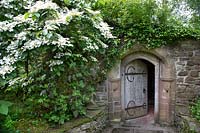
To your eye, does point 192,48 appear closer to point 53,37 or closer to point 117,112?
point 117,112

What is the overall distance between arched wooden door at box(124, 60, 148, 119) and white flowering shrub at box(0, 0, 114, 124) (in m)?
1.40

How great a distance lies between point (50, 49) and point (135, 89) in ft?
9.69

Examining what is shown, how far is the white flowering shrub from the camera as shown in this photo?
3.28 meters

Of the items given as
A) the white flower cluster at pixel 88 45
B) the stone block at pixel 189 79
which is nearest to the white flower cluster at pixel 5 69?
the white flower cluster at pixel 88 45

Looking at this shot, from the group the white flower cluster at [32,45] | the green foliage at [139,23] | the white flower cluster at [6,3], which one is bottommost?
the white flower cluster at [32,45]

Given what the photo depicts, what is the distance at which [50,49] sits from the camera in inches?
150

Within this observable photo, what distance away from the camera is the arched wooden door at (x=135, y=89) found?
19.5 feet

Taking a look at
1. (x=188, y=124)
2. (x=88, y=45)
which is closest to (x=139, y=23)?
(x=88, y=45)

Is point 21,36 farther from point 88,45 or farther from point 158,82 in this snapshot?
point 158,82

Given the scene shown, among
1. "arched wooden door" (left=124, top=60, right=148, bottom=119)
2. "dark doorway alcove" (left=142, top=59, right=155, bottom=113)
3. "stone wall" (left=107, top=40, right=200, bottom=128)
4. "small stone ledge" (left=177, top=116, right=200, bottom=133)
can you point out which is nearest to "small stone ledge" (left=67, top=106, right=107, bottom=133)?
"stone wall" (left=107, top=40, right=200, bottom=128)

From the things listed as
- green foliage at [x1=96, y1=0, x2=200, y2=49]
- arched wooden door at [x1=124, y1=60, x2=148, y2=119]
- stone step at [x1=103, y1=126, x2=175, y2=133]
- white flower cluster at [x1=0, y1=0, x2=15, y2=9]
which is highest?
green foliage at [x1=96, y1=0, x2=200, y2=49]

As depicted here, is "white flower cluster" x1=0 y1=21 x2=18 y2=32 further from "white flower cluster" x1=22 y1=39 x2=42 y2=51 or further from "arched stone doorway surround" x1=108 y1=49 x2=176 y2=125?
"arched stone doorway surround" x1=108 y1=49 x2=176 y2=125

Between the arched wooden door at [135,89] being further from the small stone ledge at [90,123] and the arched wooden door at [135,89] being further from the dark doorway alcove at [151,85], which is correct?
the small stone ledge at [90,123]

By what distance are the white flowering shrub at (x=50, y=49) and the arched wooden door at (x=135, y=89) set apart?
55.1 inches
